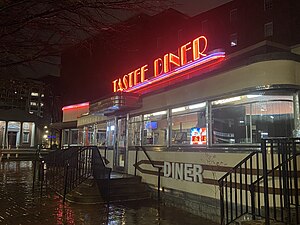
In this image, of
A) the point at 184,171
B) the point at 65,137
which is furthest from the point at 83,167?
the point at 65,137

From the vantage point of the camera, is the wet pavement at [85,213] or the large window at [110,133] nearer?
the wet pavement at [85,213]

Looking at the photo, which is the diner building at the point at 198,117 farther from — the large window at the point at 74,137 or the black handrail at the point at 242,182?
the large window at the point at 74,137

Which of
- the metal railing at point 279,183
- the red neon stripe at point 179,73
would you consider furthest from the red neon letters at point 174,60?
the metal railing at point 279,183

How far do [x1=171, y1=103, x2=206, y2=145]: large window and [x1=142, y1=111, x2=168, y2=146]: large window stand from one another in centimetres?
51

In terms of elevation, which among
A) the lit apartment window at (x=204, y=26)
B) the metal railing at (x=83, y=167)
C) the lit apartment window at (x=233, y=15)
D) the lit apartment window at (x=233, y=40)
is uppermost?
the lit apartment window at (x=233, y=15)

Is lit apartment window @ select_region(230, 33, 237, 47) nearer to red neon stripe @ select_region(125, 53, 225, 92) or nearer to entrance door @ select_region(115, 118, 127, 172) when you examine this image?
red neon stripe @ select_region(125, 53, 225, 92)

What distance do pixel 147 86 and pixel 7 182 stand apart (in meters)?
7.67

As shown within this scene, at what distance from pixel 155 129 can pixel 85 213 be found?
392 cm

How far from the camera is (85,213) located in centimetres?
745

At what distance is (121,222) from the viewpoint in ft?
21.9

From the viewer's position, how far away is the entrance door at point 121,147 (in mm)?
12188

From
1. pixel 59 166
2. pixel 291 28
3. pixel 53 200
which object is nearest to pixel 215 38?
pixel 291 28

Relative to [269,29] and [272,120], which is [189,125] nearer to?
[272,120]

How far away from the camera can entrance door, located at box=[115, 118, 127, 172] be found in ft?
40.0
